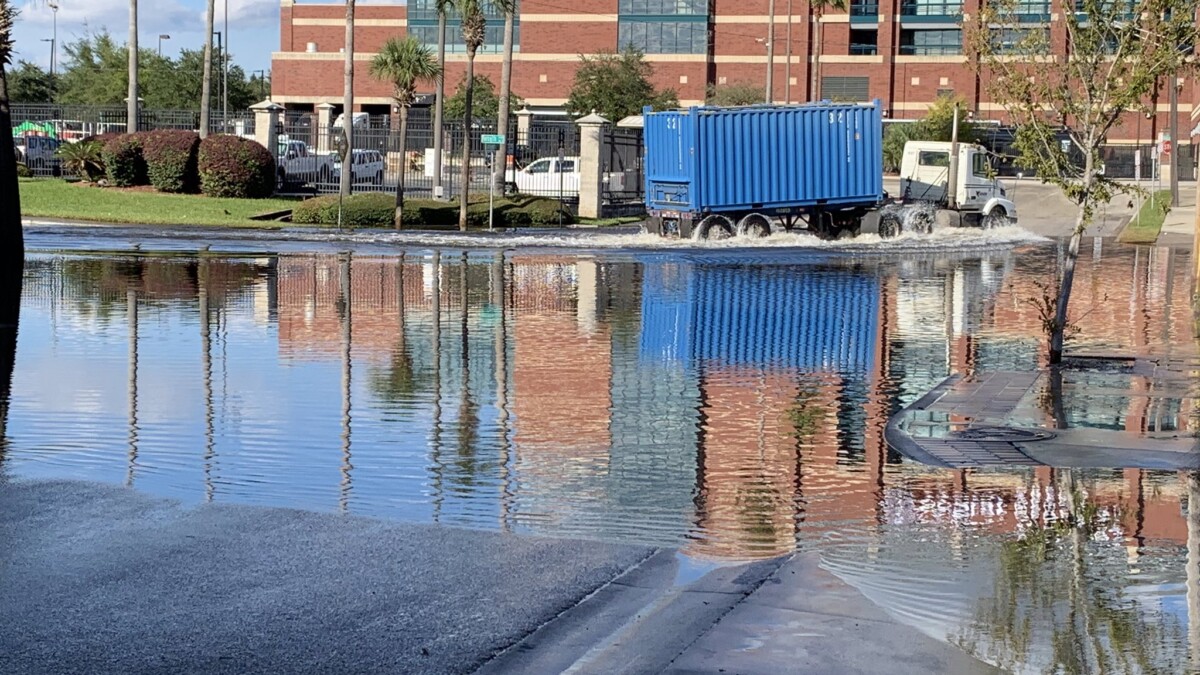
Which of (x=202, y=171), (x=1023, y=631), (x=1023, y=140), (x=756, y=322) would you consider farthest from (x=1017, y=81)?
(x=202, y=171)

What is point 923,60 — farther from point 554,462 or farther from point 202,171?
point 554,462

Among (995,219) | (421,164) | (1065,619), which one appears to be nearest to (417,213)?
(995,219)

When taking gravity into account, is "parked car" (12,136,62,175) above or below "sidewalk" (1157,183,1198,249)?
above

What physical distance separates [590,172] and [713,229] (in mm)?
10380

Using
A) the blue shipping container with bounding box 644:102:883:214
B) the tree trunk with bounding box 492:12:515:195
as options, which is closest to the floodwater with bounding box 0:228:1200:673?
the blue shipping container with bounding box 644:102:883:214

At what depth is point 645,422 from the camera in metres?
12.8

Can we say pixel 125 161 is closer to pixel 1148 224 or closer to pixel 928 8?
pixel 1148 224

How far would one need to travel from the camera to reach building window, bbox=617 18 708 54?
9950 cm

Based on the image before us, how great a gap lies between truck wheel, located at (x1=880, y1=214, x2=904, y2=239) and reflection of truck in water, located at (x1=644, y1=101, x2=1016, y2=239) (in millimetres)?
25

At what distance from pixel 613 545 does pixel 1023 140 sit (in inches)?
386

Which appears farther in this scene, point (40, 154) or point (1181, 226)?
point (40, 154)

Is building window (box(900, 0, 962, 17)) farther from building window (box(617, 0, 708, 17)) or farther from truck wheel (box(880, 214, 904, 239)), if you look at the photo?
truck wheel (box(880, 214, 904, 239))

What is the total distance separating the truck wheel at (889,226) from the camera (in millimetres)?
40219

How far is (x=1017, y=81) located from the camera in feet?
54.4
